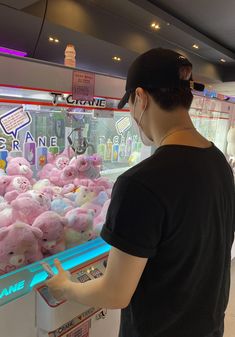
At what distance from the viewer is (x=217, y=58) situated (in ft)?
12.5

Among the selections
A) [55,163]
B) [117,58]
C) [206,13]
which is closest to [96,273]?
[55,163]

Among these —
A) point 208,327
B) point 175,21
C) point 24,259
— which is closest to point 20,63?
point 24,259

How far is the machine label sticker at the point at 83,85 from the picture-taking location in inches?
45.9

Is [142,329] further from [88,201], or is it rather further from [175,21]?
[175,21]

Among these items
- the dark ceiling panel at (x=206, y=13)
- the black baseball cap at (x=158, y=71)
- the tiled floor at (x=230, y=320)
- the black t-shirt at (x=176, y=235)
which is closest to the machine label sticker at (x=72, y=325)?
the black t-shirt at (x=176, y=235)

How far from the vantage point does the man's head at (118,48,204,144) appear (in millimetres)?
783

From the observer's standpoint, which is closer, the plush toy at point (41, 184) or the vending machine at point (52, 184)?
the vending machine at point (52, 184)

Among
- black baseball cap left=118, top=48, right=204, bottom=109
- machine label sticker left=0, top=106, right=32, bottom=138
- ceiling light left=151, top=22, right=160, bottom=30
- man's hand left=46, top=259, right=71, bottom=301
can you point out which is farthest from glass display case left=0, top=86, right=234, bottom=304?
ceiling light left=151, top=22, right=160, bottom=30

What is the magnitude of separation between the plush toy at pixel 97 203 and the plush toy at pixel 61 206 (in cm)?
10

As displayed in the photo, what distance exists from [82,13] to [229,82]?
315 centimetres

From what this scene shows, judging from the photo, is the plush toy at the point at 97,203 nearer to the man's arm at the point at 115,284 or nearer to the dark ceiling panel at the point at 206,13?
the man's arm at the point at 115,284

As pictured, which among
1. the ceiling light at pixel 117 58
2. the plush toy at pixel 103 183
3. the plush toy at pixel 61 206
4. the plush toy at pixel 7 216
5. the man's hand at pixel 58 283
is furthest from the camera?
the ceiling light at pixel 117 58

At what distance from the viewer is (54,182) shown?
159 centimetres

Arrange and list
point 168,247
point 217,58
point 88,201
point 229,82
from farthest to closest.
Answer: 1. point 229,82
2. point 217,58
3. point 88,201
4. point 168,247
